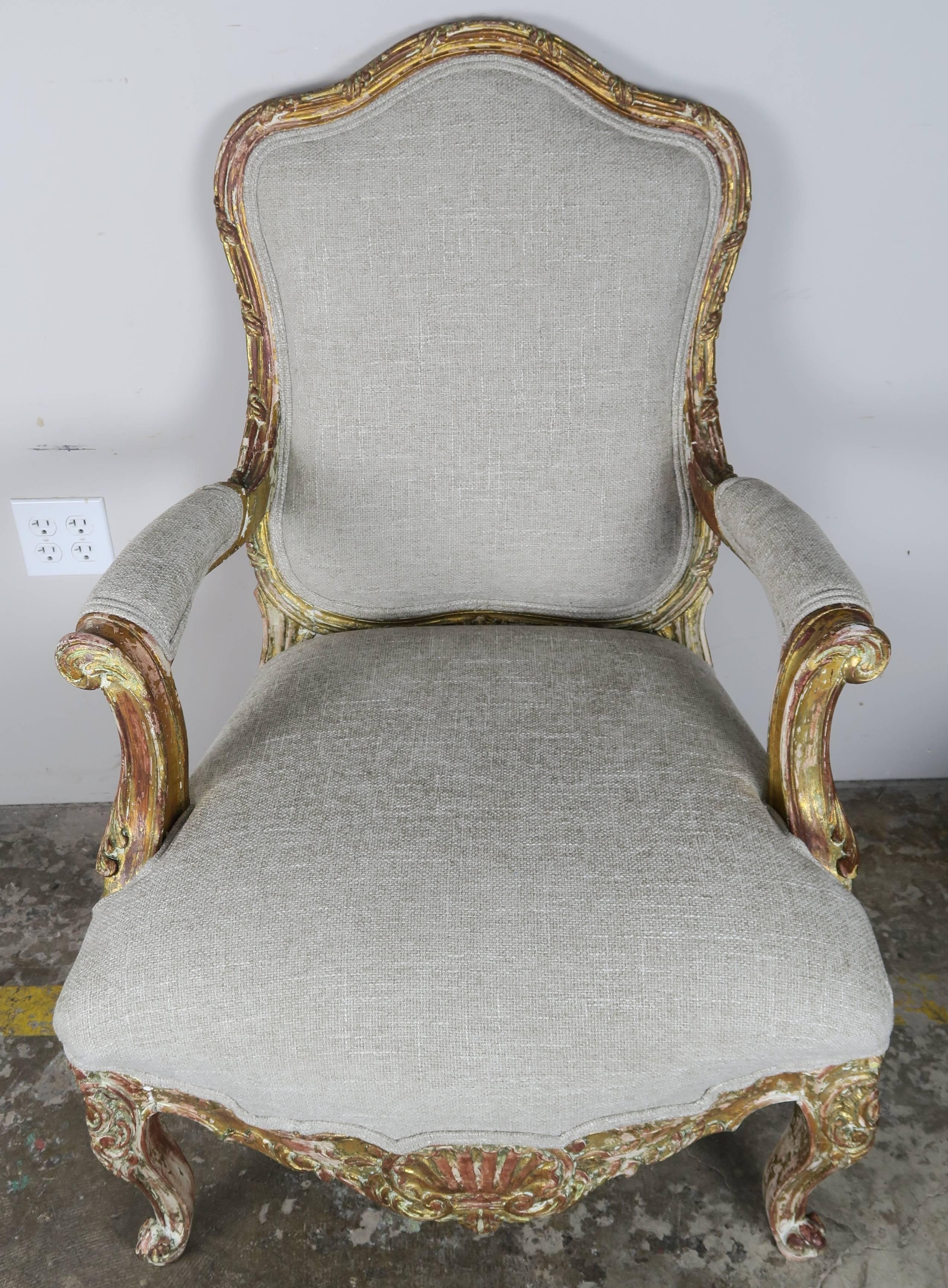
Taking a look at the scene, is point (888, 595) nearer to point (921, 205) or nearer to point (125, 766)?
point (921, 205)

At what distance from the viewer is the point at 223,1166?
3.48ft

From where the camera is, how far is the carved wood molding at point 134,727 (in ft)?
2.44

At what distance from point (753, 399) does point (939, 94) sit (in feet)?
1.27

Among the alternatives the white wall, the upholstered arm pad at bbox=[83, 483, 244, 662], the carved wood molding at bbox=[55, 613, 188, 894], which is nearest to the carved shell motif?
the carved wood molding at bbox=[55, 613, 188, 894]

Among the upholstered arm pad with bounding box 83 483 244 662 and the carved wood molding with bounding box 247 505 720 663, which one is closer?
the upholstered arm pad with bounding box 83 483 244 662

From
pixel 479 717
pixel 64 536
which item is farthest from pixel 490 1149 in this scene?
pixel 64 536

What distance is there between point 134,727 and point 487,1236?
26.2 inches

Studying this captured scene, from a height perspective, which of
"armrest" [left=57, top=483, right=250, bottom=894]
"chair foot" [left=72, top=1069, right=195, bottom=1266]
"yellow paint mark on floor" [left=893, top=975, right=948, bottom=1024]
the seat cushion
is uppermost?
"armrest" [left=57, top=483, right=250, bottom=894]

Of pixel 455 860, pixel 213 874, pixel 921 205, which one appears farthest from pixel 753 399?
pixel 213 874

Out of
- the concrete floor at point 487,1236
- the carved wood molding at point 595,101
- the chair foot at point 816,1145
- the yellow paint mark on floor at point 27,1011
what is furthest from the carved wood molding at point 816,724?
the yellow paint mark on floor at point 27,1011

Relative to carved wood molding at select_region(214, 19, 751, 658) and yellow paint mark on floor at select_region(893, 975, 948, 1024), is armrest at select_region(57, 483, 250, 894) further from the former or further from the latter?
yellow paint mark on floor at select_region(893, 975, 948, 1024)

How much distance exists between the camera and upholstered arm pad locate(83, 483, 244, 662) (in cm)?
78

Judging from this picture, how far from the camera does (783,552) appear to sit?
0.86m

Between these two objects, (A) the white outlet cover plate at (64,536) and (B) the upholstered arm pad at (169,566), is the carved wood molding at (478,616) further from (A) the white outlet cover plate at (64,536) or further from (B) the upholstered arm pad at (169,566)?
(A) the white outlet cover plate at (64,536)
